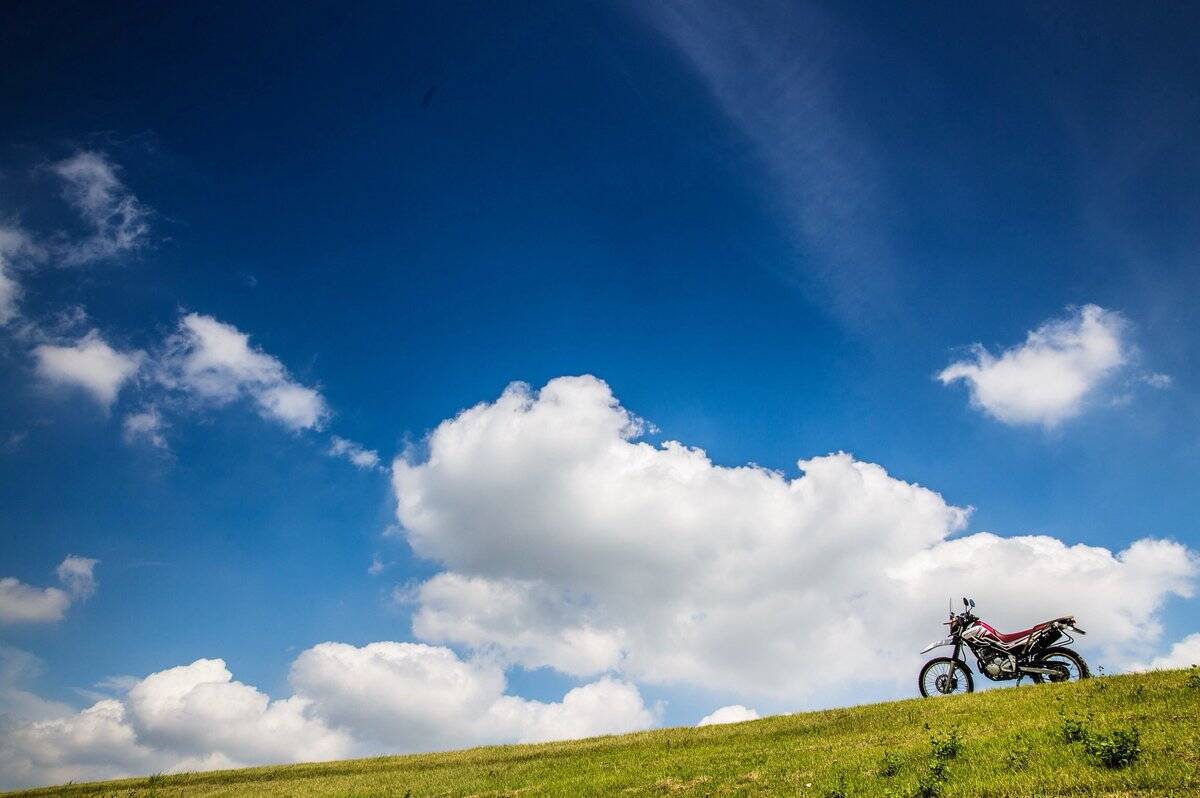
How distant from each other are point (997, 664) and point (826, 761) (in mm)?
10662

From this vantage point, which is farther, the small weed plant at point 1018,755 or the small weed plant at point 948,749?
the small weed plant at point 948,749

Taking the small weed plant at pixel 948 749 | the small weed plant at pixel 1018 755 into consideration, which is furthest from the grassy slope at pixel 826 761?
the small weed plant at pixel 948 749

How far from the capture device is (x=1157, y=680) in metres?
17.9

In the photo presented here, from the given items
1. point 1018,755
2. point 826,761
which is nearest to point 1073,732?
point 1018,755

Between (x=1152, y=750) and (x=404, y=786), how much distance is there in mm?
19079

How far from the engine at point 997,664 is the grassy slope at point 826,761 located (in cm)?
217

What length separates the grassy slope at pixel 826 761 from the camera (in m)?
11.4

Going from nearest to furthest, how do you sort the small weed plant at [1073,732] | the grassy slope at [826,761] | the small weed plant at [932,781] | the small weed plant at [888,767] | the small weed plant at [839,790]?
the small weed plant at [932,781] → the grassy slope at [826,761] → the small weed plant at [839,790] → the small weed plant at [1073,732] → the small weed plant at [888,767]

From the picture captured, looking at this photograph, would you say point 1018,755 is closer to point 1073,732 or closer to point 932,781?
point 1073,732

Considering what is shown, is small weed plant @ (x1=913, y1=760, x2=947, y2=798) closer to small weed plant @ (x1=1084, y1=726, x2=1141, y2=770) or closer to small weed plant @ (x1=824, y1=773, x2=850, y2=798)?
small weed plant @ (x1=824, y1=773, x2=850, y2=798)

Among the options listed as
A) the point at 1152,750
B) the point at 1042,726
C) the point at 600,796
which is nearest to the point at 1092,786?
the point at 1152,750

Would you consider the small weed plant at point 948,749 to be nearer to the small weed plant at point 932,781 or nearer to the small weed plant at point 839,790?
the small weed plant at point 932,781

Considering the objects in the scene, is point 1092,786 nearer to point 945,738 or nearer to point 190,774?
point 945,738

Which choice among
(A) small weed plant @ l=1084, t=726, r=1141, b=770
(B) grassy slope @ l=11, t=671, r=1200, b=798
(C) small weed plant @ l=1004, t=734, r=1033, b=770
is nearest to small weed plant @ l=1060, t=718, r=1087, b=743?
(B) grassy slope @ l=11, t=671, r=1200, b=798
